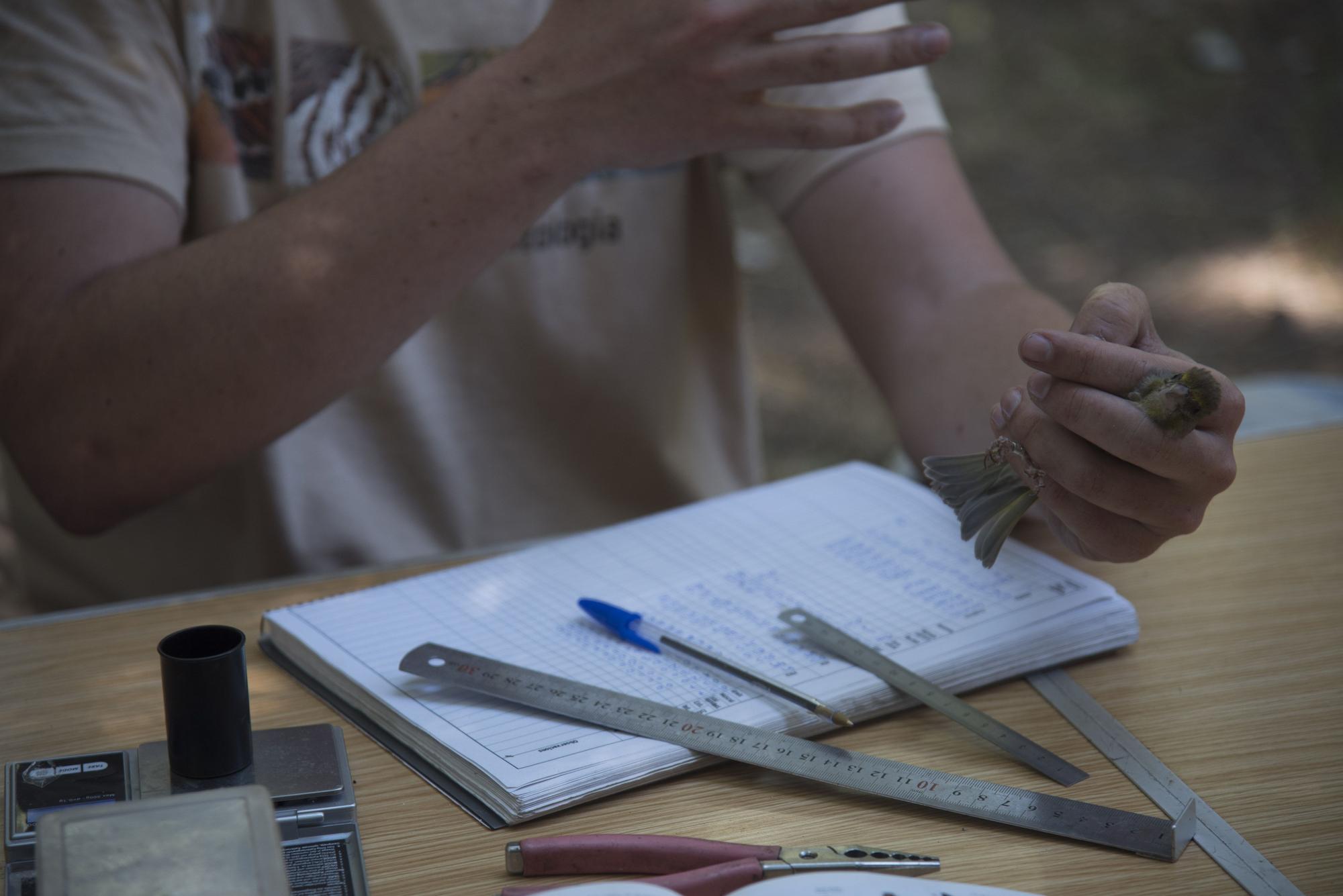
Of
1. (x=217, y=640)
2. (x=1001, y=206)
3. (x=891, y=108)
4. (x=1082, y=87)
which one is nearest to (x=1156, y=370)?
(x=891, y=108)

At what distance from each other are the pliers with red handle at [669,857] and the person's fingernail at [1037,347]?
285 mm

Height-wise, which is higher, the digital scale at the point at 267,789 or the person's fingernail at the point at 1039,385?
the person's fingernail at the point at 1039,385

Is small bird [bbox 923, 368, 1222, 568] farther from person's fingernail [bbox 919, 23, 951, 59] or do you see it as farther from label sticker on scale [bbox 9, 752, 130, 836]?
label sticker on scale [bbox 9, 752, 130, 836]

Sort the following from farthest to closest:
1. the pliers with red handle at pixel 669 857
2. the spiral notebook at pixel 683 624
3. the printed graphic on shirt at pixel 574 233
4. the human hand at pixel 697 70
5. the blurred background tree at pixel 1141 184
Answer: the blurred background tree at pixel 1141 184, the printed graphic on shirt at pixel 574 233, the human hand at pixel 697 70, the spiral notebook at pixel 683 624, the pliers with red handle at pixel 669 857

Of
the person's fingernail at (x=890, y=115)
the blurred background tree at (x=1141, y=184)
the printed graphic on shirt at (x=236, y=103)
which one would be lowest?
the blurred background tree at (x=1141, y=184)

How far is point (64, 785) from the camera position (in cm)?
67

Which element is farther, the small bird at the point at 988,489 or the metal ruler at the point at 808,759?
the small bird at the point at 988,489

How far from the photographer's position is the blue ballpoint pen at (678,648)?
0.73 m

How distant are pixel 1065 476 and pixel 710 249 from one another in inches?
30.6

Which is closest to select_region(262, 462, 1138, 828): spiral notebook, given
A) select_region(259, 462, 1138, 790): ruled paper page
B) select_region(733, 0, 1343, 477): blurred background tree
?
select_region(259, 462, 1138, 790): ruled paper page

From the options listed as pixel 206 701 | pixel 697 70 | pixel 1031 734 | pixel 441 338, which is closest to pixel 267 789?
pixel 206 701

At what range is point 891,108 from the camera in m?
0.97

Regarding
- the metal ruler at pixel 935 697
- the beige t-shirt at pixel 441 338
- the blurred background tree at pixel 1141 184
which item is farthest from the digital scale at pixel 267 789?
the blurred background tree at pixel 1141 184

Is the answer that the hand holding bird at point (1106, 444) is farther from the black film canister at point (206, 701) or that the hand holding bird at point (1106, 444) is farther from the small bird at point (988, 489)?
the black film canister at point (206, 701)
